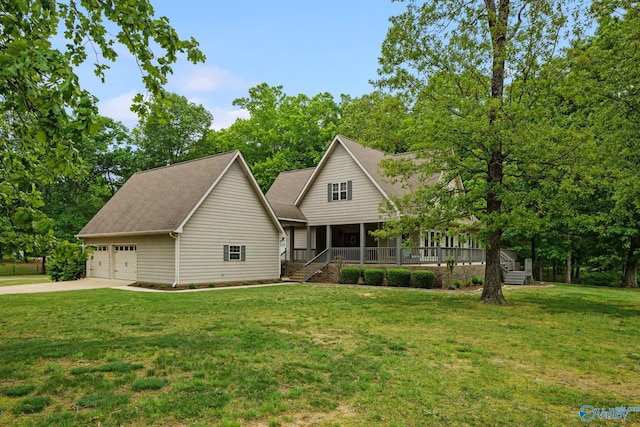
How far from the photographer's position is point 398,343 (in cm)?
762

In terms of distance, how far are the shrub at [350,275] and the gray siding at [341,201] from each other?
298 centimetres

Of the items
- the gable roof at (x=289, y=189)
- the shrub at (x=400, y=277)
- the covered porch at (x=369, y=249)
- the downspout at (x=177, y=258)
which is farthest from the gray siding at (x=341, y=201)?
the downspout at (x=177, y=258)

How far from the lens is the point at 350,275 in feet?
71.3

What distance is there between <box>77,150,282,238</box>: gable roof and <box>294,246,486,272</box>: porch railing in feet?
14.6

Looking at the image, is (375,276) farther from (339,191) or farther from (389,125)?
(389,125)

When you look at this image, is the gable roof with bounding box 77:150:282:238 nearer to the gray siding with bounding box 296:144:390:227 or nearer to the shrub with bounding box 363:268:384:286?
the gray siding with bounding box 296:144:390:227

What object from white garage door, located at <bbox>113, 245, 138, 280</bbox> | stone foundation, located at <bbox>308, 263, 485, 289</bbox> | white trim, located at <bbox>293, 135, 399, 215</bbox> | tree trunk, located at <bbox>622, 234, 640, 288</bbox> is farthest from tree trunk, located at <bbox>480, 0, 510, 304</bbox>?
tree trunk, located at <bbox>622, 234, 640, 288</bbox>

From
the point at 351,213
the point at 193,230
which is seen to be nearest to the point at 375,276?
the point at 351,213

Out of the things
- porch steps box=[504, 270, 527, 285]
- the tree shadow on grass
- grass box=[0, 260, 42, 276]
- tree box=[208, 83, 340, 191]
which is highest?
tree box=[208, 83, 340, 191]

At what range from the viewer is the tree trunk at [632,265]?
26.0 metres

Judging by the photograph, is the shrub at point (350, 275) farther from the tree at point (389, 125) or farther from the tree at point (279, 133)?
the tree at point (279, 133)

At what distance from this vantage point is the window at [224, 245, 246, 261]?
21031mm

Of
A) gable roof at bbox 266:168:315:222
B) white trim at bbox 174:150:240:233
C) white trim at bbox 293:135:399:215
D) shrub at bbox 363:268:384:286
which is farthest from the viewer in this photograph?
gable roof at bbox 266:168:315:222

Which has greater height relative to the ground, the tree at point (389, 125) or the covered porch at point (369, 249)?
the tree at point (389, 125)
